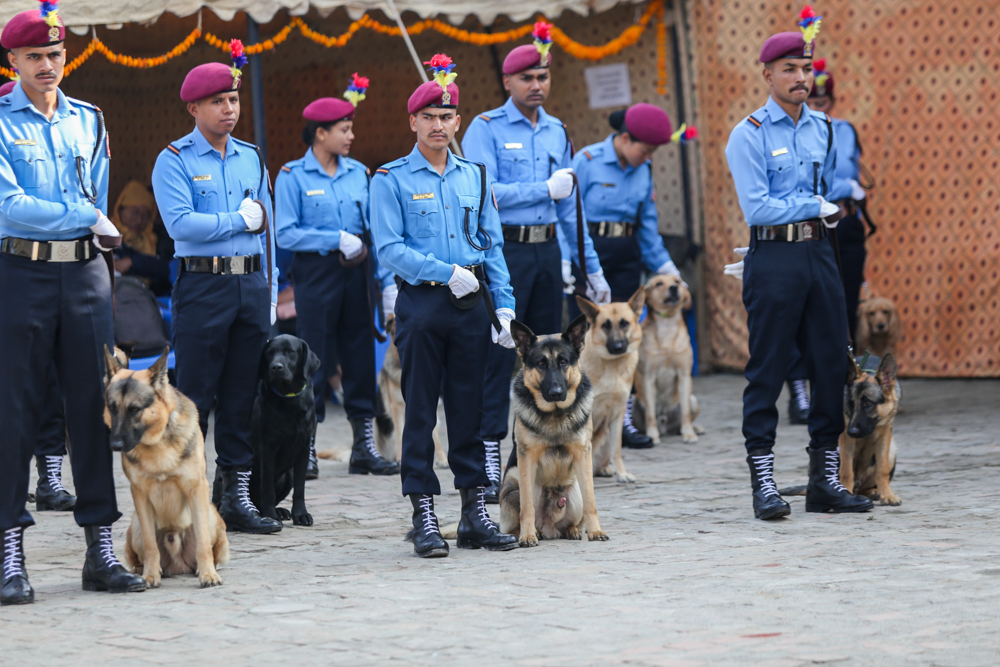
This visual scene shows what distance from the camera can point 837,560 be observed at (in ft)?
15.1

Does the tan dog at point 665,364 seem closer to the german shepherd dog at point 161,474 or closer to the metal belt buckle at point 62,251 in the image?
the german shepherd dog at point 161,474

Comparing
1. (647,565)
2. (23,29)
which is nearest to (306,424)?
(647,565)

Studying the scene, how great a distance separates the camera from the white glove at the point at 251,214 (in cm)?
535

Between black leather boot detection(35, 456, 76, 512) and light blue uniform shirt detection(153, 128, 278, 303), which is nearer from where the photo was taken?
light blue uniform shirt detection(153, 128, 278, 303)

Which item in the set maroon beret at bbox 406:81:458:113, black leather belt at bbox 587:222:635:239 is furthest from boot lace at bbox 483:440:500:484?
black leather belt at bbox 587:222:635:239

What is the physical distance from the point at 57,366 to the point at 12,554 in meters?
0.74

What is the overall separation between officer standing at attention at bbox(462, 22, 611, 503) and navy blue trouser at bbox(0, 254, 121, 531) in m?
2.48

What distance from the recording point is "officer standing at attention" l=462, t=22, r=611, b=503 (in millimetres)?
6539

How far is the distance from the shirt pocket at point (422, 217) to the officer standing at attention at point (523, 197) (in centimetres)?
146

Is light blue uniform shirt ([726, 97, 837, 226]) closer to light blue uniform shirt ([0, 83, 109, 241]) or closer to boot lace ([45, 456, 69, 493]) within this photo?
light blue uniform shirt ([0, 83, 109, 241])

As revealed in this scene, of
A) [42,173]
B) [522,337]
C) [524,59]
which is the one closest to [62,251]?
[42,173]

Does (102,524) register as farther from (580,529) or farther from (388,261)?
(580,529)

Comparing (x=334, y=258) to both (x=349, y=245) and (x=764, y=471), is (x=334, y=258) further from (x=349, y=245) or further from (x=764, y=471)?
(x=764, y=471)

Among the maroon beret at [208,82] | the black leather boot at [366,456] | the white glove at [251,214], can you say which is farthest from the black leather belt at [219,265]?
the black leather boot at [366,456]
